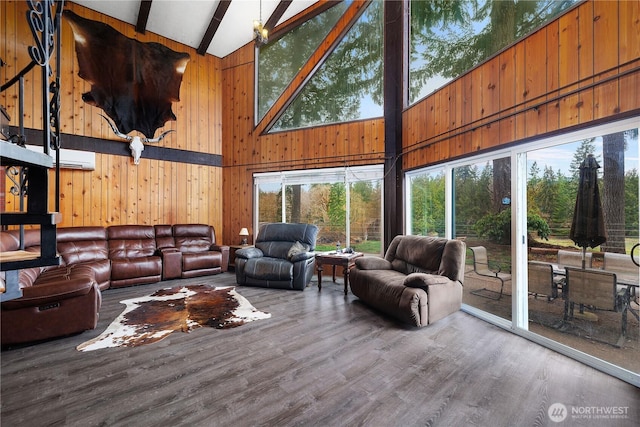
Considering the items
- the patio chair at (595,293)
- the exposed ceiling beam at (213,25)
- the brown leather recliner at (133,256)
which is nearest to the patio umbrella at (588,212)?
the patio chair at (595,293)

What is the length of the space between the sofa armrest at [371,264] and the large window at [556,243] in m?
0.89

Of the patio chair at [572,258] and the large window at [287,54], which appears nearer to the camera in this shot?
the patio chair at [572,258]

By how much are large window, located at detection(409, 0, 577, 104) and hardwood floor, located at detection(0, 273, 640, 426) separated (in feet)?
9.59

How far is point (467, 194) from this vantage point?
3.55 meters

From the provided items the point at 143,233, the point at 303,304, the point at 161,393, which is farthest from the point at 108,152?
the point at 161,393

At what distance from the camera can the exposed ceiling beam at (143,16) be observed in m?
5.07

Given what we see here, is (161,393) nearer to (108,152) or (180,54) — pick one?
(108,152)

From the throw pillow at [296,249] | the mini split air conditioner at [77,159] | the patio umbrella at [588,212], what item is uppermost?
the mini split air conditioner at [77,159]

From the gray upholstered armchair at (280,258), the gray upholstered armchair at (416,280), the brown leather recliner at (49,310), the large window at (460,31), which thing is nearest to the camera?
the brown leather recliner at (49,310)

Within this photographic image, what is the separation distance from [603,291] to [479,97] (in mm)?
2148

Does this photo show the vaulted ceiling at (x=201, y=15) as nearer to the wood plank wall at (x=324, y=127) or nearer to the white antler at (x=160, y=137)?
the wood plank wall at (x=324, y=127)

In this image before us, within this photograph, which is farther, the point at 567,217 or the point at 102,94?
the point at 102,94

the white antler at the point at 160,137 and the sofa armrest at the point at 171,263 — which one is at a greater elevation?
the white antler at the point at 160,137

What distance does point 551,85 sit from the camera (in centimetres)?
248
